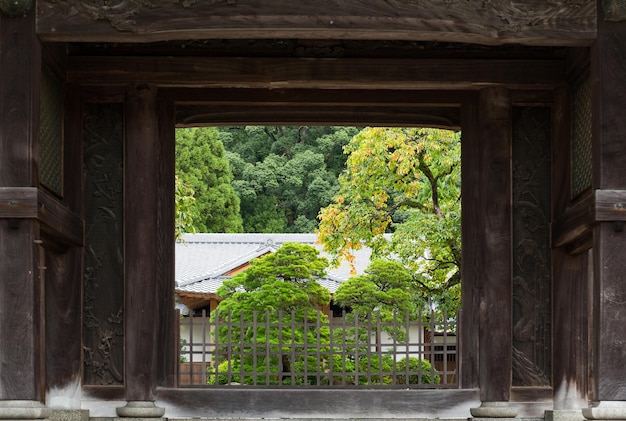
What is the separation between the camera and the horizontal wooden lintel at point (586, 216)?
683 centimetres

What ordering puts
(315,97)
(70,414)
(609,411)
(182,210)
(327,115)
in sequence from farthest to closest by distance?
(182,210) < (327,115) < (315,97) < (70,414) < (609,411)

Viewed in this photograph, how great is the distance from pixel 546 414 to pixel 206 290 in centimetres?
1417

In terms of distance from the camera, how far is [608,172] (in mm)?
6887

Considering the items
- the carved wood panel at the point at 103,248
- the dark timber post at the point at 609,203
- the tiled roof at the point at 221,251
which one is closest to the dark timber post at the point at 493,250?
the dark timber post at the point at 609,203

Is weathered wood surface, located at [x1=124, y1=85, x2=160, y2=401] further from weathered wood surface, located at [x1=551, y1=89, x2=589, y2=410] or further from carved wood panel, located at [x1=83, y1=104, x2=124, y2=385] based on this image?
weathered wood surface, located at [x1=551, y1=89, x2=589, y2=410]

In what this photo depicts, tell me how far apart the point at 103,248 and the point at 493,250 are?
9.22 feet

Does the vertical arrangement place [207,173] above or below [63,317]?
above

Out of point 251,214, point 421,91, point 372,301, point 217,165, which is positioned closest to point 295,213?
point 251,214

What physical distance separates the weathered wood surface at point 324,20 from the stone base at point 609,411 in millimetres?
2170

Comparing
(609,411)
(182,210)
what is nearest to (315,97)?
(609,411)

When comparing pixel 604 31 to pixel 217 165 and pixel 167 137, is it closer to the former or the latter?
pixel 167 137

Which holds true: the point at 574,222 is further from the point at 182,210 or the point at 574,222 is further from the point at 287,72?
the point at 182,210

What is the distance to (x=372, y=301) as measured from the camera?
1345 cm

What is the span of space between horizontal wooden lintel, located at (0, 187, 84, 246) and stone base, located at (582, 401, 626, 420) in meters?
3.47
